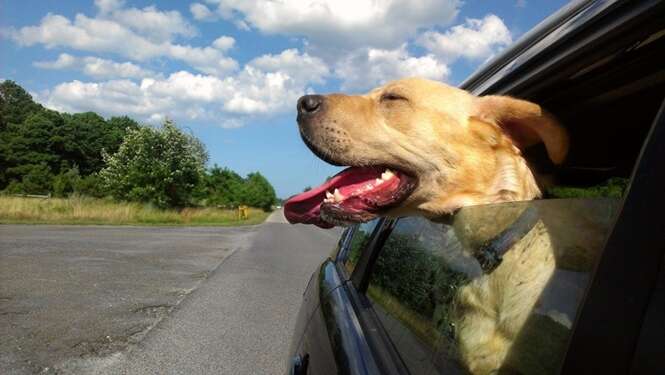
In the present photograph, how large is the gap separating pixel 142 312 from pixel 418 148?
18.5 ft

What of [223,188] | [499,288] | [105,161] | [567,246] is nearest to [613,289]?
[567,246]

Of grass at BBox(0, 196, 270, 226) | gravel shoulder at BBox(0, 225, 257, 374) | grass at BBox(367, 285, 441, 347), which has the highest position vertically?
grass at BBox(367, 285, 441, 347)

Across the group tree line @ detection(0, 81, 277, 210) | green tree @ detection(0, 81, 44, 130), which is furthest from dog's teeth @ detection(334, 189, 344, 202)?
green tree @ detection(0, 81, 44, 130)

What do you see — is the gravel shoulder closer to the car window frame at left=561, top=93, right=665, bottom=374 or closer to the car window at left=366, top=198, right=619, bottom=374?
the car window at left=366, top=198, right=619, bottom=374

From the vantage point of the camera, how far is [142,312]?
23.9 ft

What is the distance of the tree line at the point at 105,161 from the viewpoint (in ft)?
152

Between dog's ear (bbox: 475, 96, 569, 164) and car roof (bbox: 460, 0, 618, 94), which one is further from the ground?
car roof (bbox: 460, 0, 618, 94)

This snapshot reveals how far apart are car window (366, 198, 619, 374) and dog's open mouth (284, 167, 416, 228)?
365 millimetres

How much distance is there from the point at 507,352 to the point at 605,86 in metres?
1.24

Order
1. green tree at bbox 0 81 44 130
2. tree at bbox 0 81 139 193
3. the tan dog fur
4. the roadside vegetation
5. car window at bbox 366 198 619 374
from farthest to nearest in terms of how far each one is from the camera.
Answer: green tree at bbox 0 81 44 130
tree at bbox 0 81 139 193
the roadside vegetation
the tan dog fur
car window at bbox 366 198 619 374

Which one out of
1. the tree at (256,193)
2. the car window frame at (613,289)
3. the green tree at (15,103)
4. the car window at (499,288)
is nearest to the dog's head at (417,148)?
the car window at (499,288)

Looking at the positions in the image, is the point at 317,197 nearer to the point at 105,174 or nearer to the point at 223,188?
the point at 105,174

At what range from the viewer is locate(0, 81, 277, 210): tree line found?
46375mm

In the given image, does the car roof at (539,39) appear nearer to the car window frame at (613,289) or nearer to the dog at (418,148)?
the dog at (418,148)
